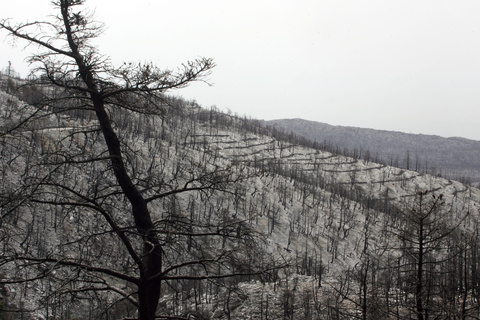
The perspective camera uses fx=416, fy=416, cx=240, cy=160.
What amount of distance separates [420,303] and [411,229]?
2.25 metres

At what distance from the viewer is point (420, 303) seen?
37.7 ft

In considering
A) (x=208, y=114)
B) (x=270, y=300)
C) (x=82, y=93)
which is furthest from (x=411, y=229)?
(x=208, y=114)

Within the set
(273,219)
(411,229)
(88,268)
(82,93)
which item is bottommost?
(273,219)

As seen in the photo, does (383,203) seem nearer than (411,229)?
No

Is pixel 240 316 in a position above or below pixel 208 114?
below

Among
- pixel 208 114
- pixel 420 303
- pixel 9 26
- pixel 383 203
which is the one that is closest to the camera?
pixel 9 26

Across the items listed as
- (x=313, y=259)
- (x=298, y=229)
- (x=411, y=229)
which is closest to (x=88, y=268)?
(x=411, y=229)

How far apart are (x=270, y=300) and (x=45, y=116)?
61069mm

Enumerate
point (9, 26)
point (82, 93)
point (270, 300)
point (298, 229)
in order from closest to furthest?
1. point (9, 26)
2. point (82, 93)
3. point (270, 300)
4. point (298, 229)

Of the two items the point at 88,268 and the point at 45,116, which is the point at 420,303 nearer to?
the point at 88,268

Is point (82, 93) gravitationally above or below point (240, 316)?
above

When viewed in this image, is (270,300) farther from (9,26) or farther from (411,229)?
(9,26)

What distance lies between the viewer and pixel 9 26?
554 cm

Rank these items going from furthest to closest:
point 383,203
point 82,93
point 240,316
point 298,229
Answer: point 383,203 → point 298,229 → point 240,316 → point 82,93
